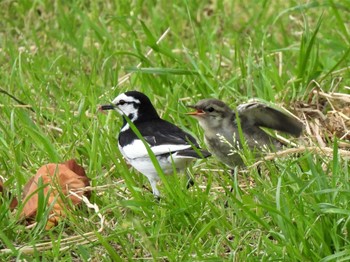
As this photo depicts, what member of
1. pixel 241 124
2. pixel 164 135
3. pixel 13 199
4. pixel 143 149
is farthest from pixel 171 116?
pixel 13 199

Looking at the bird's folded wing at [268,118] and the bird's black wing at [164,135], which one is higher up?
the bird's black wing at [164,135]

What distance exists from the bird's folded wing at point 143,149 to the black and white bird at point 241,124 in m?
0.33

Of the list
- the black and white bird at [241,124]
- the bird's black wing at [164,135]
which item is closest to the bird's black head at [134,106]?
the bird's black wing at [164,135]

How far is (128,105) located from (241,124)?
2.69 ft

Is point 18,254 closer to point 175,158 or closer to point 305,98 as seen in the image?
point 175,158

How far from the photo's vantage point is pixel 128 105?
733cm

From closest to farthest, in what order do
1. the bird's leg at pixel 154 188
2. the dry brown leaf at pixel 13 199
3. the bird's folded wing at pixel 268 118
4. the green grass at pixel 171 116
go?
the green grass at pixel 171 116, the dry brown leaf at pixel 13 199, the bird's leg at pixel 154 188, the bird's folded wing at pixel 268 118

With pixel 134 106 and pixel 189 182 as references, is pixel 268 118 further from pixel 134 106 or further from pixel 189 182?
pixel 134 106

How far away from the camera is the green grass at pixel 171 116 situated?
5418 millimetres

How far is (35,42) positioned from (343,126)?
349 centimetres

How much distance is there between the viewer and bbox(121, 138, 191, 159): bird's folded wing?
21.4ft

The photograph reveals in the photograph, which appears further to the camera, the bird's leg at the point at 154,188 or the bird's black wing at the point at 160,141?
the bird's black wing at the point at 160,141

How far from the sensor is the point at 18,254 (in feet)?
18.1

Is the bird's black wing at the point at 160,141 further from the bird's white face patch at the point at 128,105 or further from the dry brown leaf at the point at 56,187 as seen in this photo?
the dry brown leaf at the point at 56,187
